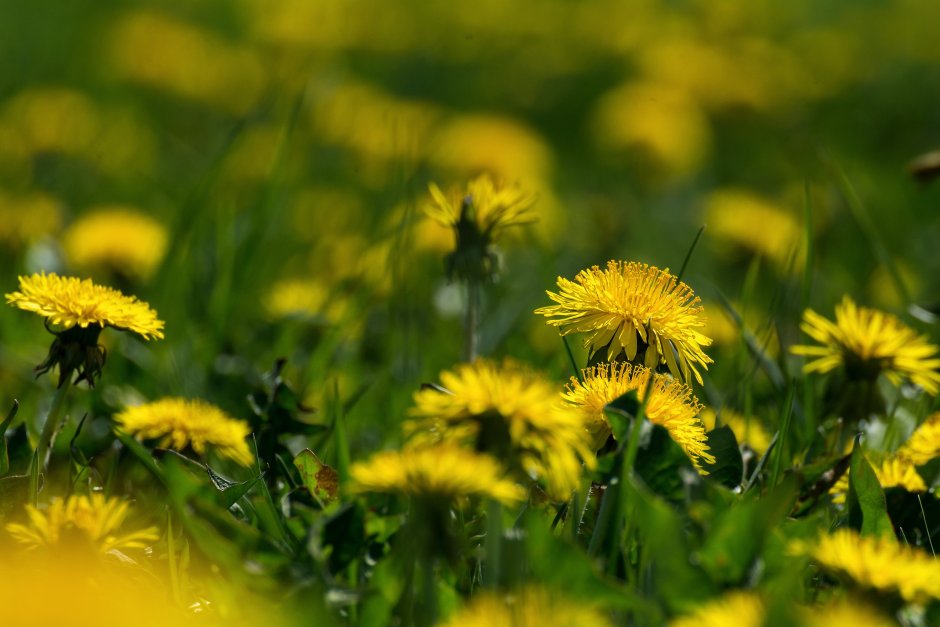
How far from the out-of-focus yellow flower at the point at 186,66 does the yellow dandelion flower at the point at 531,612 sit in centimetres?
449

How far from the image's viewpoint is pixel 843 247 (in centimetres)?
441

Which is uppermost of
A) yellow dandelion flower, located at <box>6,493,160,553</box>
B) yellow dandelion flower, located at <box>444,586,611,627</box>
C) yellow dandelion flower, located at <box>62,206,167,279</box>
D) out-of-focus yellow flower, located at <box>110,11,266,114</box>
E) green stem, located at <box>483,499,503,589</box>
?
out-of-focus yellow flower, located at <box>110,11,266,114</box>

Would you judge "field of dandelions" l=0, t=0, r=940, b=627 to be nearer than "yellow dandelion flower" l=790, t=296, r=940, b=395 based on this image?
Yes

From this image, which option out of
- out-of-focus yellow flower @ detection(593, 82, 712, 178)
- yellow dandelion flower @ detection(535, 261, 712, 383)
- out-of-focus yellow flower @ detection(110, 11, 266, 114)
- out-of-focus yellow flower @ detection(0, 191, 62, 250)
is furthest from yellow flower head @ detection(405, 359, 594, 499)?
out-of-focus yellow flower @ detection(110, 11, 266, 114)

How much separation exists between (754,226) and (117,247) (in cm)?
205

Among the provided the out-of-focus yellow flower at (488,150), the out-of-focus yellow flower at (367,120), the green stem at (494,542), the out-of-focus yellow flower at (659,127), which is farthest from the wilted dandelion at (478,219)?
the out-of-focus yellow flower at (659,127)

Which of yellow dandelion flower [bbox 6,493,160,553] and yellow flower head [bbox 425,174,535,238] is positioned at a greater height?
yellow flower head [bbox 425,174,535,238]

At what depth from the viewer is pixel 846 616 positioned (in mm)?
1215

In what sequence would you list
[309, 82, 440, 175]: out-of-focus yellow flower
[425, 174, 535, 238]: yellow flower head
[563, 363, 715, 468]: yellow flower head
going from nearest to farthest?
1. [563, 363, 715, 468]: yellow flower head
2. [425, 174, 535, 238]: yellow flower head
3. [309, 82, 440, 175]: out-of-focus yellow flower

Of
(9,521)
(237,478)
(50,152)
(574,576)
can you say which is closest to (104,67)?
(50,152)

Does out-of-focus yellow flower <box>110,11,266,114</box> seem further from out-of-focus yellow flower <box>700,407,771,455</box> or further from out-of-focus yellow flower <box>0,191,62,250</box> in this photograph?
out-of-focus yellow flower <box>700,407,771,455</box>

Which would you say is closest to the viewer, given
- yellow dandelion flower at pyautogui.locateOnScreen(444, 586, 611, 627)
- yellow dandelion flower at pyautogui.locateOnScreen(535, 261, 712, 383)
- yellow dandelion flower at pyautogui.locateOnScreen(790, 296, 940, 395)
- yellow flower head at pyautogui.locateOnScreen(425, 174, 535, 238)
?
yellow dandelion flower at pyautogui.locateOnScreen(444, 586, 611, 627)

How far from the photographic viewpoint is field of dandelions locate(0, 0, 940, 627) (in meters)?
1.40

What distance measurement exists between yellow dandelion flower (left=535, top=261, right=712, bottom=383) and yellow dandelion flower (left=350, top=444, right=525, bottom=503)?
503 millimetres
